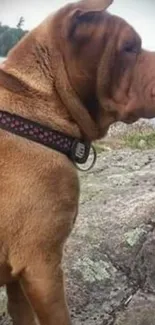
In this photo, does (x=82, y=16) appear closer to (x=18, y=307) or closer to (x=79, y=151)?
(x=79, y=151)

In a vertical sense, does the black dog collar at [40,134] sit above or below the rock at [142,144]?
above

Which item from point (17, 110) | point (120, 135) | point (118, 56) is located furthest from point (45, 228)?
point (120, 135)

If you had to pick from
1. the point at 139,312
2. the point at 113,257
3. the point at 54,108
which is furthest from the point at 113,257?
the point at 54,108

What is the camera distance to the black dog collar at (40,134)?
238cm

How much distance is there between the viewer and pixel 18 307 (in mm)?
Result: 2686

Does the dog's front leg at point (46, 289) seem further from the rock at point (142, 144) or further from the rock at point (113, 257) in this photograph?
the rock at point (142, 144)

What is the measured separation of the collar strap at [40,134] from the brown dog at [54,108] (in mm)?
15

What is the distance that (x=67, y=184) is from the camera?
242 cm

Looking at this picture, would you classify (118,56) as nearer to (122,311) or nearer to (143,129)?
(122,311)

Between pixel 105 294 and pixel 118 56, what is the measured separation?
828 millimetres

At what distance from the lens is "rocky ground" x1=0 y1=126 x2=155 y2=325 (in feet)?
9.38

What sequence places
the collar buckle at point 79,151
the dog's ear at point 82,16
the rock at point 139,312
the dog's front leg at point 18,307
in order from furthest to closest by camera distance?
the rock at point 139,312 < the dog's front leg at point 18,307 < the collar buckle at point 79,151 < the dog's ear at point 82,16

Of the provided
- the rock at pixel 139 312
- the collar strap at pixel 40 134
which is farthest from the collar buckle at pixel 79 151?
the rock at pixel 139 312

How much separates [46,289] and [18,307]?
12.2 inches
